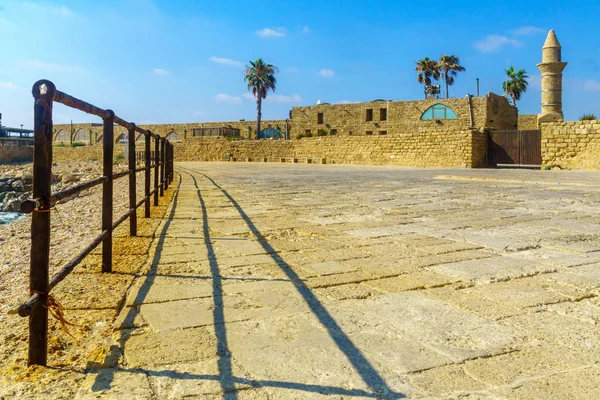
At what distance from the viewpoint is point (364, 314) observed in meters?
2.17

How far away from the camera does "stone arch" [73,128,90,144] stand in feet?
167

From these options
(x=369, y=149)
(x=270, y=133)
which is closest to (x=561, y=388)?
(x=369, y=149)

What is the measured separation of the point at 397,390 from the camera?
149 cm

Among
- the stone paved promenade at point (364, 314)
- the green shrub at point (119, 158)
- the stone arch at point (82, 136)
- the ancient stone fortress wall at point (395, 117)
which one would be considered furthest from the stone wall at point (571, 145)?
the stone arch at point (82, 136)

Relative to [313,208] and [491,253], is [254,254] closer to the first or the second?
[491,253]

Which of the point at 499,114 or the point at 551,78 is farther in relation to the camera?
the point at 499,114

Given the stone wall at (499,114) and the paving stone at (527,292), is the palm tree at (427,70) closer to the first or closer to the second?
the stone wall at (499,114)

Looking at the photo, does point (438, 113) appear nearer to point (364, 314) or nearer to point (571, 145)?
point (571, 145)

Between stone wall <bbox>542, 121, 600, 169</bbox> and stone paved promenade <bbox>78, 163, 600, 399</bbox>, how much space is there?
1447cm

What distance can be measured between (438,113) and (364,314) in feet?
104

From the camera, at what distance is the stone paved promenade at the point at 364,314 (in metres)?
1.54

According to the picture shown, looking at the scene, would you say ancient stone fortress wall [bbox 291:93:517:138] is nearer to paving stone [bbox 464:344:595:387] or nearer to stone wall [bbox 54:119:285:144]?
stone wall [bbox 54:119:285:144]

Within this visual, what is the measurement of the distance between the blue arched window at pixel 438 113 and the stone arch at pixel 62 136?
3864 cm

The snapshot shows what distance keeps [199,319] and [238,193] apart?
611 cm
